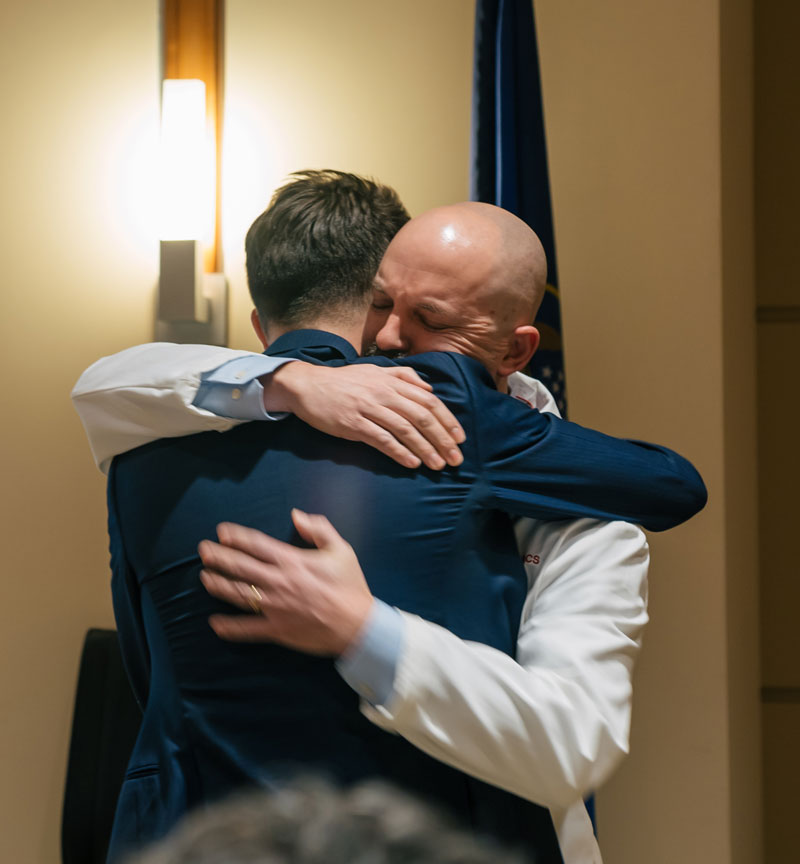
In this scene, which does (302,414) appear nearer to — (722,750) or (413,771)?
(413,771)

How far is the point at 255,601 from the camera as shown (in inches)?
39.6

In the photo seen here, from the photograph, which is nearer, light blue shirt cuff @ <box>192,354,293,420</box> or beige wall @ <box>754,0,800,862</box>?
light blue shirt cuff @ <box>192,354,293,420</box>

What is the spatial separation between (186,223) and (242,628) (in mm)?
1371

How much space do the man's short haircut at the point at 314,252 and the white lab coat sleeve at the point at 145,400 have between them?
0.17m

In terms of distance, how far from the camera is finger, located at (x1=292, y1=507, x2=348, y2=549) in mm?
1009

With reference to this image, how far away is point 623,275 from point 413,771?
1419 mm

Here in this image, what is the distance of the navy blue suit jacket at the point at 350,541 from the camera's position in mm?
1036

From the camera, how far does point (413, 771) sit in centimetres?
104

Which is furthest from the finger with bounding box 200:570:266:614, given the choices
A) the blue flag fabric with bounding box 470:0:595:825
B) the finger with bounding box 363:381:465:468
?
the blue flag fabric with bounding box 470:0:595:825

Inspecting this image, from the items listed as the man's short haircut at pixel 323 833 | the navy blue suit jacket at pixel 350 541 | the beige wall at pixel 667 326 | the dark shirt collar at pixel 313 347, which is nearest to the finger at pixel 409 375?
the navy blue suit jacket at pixel 350 541

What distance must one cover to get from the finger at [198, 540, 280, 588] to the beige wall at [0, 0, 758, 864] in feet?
4.11

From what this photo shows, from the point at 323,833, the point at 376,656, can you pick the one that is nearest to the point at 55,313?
the point at 376,656

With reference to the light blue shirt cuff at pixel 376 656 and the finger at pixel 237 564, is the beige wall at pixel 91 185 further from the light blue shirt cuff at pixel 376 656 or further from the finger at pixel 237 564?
the light blue shirt cuff at pixel 376 656

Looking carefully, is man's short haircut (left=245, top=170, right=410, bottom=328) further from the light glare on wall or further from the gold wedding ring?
the light glare on wall
